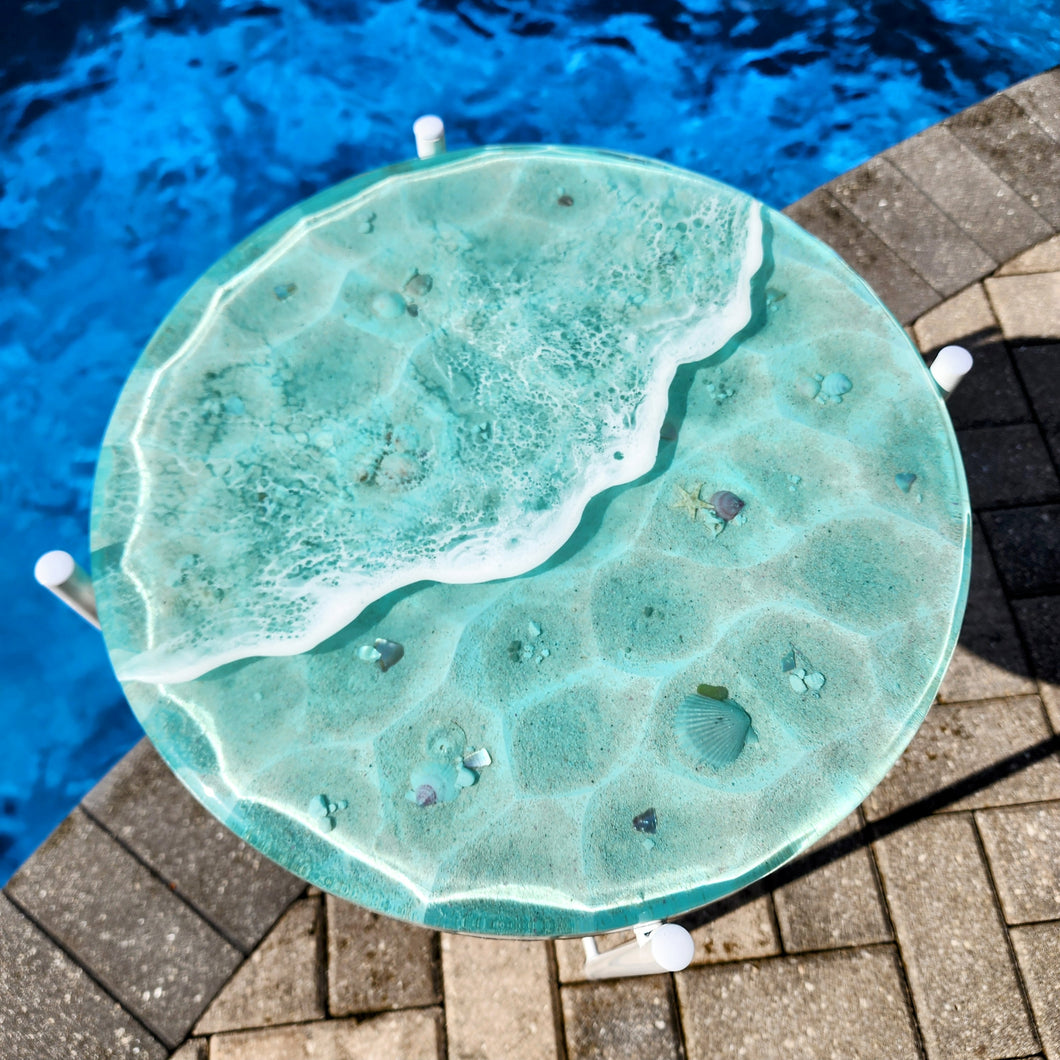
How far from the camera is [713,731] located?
191 cm

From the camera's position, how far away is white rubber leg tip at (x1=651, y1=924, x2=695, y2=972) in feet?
5.57

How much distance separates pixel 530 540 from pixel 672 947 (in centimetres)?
102

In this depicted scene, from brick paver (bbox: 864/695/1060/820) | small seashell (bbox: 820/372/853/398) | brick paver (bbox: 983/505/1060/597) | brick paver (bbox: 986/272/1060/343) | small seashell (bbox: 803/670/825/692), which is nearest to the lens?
small seashell (bbox: 803/670/825/692)

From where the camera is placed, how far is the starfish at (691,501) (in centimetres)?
220

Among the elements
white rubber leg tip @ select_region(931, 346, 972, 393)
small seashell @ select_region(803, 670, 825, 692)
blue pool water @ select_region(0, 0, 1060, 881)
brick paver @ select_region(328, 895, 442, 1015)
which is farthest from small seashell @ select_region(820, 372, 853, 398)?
blue pool water @ select_region(0, 0, 1060, 881)

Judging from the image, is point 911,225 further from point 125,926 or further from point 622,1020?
point 125,926

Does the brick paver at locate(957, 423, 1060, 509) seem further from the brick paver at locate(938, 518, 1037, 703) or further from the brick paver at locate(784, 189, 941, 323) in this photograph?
the brick paver at locate(784, 189, 941, 323)

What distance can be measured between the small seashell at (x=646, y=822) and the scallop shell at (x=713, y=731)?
178 millimetres

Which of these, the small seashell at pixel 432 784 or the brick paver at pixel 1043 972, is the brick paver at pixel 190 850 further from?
the brick paver at pixel 1043 972

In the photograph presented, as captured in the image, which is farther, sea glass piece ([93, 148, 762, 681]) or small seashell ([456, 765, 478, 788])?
sea glass piece ([93, 148, 762, 681])

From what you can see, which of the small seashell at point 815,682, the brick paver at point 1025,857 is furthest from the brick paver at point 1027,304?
the small seashell at point 815,682

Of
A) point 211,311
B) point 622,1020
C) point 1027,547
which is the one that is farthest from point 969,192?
point 622,1020

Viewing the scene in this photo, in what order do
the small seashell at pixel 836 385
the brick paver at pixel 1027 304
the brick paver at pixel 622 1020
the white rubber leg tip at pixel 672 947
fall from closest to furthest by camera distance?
the white rubber leg tip at pixel 672 947 < the small seashell at pixel 836 385 < the brick paver at pixel 622 1020 < the brick paver at pixel 1027 304

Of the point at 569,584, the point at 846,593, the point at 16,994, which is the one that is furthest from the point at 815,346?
the point at 16,994
